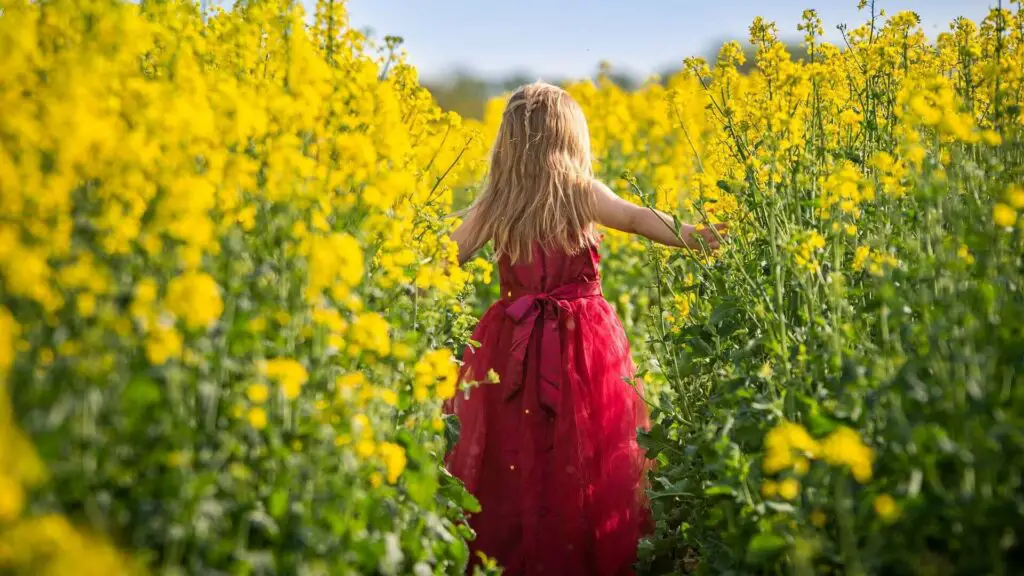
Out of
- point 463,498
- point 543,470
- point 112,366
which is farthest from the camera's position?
point 543,470

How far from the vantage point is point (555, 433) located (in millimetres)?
3498

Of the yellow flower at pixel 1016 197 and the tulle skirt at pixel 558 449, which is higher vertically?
the yellow flower at pixel 1016 197

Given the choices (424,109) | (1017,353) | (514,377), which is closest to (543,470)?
(514,377)

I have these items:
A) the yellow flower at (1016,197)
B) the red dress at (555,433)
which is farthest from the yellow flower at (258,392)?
the red dress at (555,433)

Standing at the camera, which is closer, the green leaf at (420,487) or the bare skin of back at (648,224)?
the green leaf at (420,487)

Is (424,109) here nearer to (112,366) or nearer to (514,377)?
(514,377)

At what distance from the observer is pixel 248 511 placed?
181cm

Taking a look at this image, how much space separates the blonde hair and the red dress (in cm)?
10

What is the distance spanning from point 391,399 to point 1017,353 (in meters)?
1.28

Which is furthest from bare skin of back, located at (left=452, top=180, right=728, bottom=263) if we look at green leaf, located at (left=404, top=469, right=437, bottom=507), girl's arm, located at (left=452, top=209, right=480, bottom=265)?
green leaf, located at (left=404, top=469, right=437, bottom=507)

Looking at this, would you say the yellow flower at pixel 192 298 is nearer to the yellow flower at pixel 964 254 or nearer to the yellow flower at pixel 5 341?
the yellow flower at pixel 5 341

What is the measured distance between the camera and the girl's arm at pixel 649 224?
3289mm

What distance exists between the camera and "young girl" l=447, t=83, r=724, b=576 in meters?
3.44

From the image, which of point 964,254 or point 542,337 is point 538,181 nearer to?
point 542,337
